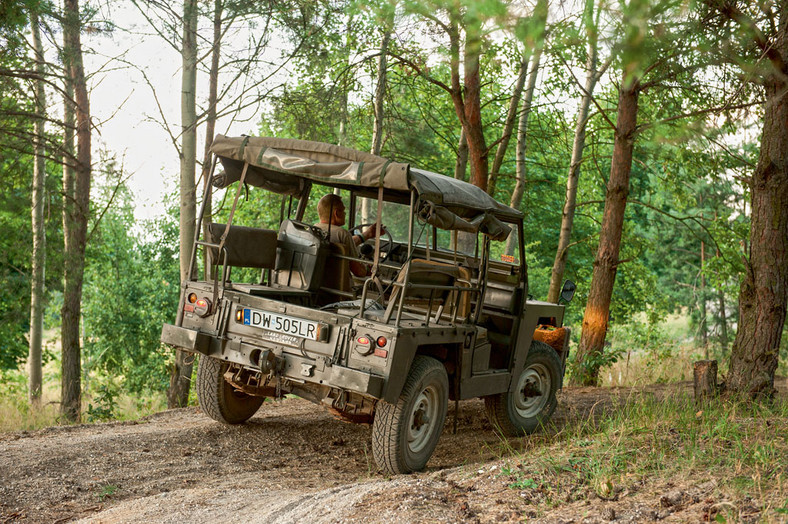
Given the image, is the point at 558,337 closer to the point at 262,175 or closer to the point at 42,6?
the point at 262,175

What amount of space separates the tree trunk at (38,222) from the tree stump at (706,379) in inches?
346

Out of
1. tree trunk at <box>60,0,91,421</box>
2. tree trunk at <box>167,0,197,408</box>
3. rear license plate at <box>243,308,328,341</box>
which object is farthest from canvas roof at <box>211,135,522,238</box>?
tree trunk at <box>60,0,91,421</box>

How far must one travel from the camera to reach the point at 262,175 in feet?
23.7

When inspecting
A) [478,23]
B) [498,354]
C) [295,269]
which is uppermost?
[478,23]

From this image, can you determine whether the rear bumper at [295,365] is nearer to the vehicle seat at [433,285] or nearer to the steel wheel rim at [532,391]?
the vehicle seat at [433,285]

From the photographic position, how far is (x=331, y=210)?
7059mm

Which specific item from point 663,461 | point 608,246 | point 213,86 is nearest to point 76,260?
point 213,86

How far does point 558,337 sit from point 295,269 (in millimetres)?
3204

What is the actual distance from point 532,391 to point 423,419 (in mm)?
2162

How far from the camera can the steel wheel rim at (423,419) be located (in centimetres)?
619

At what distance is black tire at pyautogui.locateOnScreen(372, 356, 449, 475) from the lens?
5.89 metres

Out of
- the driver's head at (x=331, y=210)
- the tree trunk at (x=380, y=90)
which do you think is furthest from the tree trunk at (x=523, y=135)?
the driver's head at (x=331, y=210)

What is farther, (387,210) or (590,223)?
(590,223)

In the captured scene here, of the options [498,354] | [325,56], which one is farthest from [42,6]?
[498,354]
